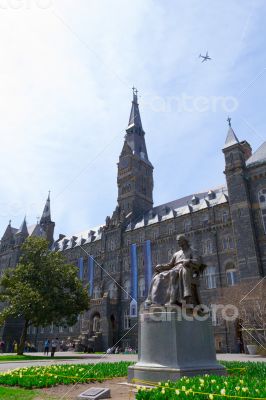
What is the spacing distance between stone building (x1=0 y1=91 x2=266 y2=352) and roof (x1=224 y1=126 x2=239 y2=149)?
17cm

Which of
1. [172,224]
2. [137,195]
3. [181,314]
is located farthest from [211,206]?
Result: [181,314]

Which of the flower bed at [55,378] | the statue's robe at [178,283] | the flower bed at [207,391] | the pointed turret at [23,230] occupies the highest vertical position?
the pointed turret at [23,230]

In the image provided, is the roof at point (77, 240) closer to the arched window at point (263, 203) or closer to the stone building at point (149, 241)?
the stone building at point (149, 241)

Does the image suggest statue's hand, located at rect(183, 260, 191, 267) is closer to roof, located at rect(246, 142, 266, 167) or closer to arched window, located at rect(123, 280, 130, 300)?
roof, located at rect(246, 142, 266, 167)

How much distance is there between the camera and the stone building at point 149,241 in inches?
1540

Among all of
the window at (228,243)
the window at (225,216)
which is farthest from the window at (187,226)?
the window at (228,243)

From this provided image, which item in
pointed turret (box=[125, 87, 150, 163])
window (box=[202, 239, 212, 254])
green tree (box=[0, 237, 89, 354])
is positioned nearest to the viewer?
green tree (box=[0, 237, 89, 354])

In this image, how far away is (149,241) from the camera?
171 feet

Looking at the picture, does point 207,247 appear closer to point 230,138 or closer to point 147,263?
point 147,263

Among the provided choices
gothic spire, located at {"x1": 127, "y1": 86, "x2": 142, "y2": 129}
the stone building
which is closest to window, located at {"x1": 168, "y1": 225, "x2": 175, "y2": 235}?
the stone building

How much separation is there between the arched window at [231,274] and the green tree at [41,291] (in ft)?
57.0

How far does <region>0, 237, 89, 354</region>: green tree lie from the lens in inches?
1255

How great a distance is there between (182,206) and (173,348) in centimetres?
4505

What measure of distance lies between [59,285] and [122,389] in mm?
26550
